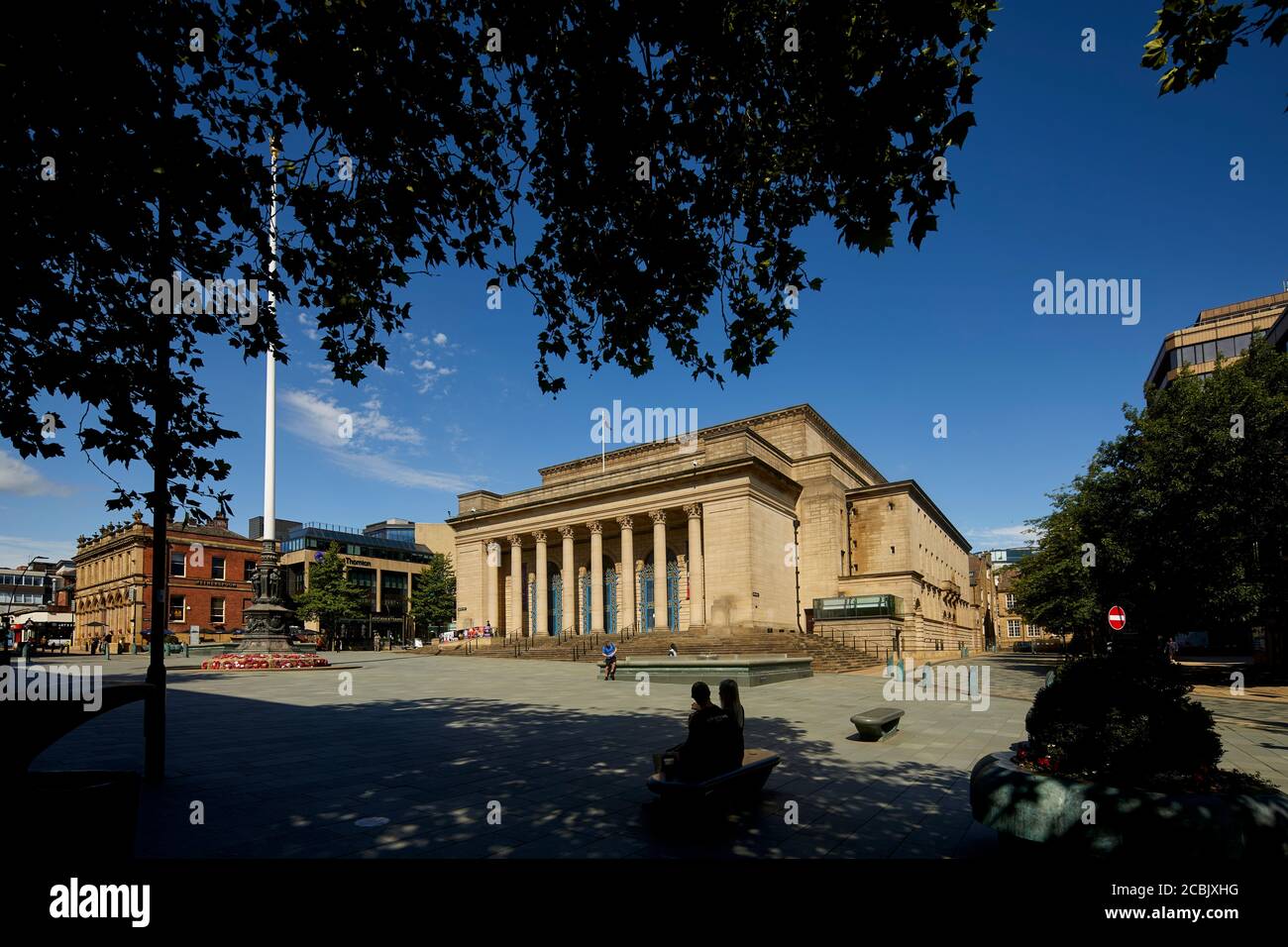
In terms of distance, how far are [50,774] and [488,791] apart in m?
4.45

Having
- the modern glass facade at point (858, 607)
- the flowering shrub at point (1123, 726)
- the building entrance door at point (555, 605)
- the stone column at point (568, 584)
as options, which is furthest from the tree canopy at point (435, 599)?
the flowering shrub at point (1123, 726)

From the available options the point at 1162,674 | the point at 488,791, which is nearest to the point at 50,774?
the point at 488,791

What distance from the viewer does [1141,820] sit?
192 inches

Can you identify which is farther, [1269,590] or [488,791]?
[1269,590]

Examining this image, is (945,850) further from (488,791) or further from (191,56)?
(191,56)

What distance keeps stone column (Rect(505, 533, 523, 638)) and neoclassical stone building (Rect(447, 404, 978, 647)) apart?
11 centimetres

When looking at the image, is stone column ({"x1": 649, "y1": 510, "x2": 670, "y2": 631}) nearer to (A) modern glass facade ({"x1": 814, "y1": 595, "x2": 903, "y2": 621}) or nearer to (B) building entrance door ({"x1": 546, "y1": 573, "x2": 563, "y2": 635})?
(B) building entrance door ({"x1": 546, "y1": 573, "x2": 563, "y2": 635})

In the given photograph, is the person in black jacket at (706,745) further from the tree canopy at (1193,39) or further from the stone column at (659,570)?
the stone column at (659,570)

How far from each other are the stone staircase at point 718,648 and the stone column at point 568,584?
487cm

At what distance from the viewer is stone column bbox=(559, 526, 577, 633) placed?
4903cm

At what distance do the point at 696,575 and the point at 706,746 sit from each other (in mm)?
36194

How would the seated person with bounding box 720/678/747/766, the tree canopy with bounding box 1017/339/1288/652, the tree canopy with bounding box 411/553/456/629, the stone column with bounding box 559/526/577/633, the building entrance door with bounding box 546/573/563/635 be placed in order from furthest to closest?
1. the tree canopy with bounding box 411/553/456/629
2. the building entrance door with bounding box 546/573/563/635
3. the stone column with bounding box 559/526/577/633
4. the tree canopy with bounding box 1017/339/1288/652
5. the seated person with bounding box 720/678/747/766

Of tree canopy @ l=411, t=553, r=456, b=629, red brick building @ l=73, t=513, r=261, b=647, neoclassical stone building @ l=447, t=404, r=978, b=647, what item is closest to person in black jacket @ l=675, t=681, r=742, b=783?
neoclassical stone building @ l=447, t=404, r=978, b=647

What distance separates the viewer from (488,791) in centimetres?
845
